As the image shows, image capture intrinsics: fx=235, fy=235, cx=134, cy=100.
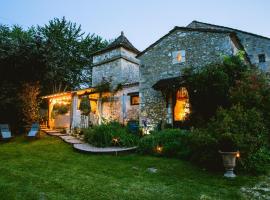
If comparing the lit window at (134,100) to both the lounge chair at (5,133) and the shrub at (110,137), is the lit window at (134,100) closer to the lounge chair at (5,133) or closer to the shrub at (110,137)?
the shrub at (110,137)

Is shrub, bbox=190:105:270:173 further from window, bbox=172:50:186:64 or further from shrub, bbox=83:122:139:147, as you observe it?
window, bbox=172:50:186:64

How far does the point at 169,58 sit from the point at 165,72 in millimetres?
817

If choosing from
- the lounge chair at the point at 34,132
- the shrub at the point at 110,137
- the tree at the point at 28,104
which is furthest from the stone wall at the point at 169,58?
the tree at the point at 28,104

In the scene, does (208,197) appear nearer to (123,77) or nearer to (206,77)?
(206,77)

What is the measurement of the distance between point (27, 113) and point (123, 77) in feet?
24.2

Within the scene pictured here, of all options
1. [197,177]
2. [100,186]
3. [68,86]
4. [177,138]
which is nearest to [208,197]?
[197,177]

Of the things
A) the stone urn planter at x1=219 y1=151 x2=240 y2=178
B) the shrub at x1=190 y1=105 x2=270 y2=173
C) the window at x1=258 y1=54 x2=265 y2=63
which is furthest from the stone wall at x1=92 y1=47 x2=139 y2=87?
the stone urn planter at x1=219 y1=151 x2=240 y2=178

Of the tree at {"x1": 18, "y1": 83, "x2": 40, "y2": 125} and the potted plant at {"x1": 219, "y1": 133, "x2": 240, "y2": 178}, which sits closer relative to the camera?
the potted plant at {"x1": 219, "y1": 133, "x2": 240, "y2": 178}

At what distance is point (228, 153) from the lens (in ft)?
20.4

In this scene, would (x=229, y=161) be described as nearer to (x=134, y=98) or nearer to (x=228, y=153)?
(x=228, y=153)

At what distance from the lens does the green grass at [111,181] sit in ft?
15.2

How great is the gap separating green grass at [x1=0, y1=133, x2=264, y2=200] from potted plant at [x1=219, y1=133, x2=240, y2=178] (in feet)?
0.96

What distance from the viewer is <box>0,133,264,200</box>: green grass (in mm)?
4645

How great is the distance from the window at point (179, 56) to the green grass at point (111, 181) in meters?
6.45
